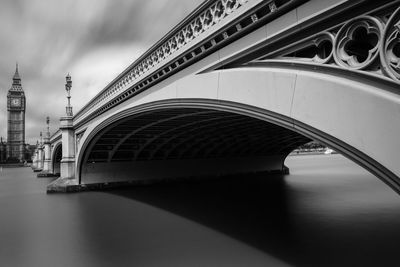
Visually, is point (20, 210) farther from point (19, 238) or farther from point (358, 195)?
point (358, 195)

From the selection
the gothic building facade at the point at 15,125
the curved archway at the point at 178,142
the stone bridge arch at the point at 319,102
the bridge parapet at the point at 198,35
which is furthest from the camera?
the gothic building facade at the point at 15,125

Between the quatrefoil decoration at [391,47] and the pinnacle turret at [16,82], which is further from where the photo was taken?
the pinnacle turret at [16,82]

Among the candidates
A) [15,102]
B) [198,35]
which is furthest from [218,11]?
[15,102]

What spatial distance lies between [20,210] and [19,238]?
6.57 metres

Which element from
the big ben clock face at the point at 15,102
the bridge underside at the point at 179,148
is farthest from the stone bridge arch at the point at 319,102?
the big ben clock face at the point at 15,102

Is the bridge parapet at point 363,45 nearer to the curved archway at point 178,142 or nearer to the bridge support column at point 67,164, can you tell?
the curved archway at point 178,142

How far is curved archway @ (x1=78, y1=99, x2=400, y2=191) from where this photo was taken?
14.5m

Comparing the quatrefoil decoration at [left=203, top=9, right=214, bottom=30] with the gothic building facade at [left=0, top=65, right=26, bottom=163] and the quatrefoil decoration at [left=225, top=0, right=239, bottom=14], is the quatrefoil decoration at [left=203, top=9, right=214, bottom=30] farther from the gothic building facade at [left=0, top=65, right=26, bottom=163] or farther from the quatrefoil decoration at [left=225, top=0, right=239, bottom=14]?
the gothic building facade at [left=0, top=65, right=26, bottom=163]

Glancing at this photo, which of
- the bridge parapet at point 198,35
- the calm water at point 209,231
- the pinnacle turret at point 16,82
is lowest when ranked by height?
the calm water at point 209,231

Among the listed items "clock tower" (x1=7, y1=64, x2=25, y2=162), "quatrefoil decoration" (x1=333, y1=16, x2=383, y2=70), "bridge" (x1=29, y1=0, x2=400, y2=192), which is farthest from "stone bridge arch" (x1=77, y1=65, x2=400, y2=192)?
"clock tower" (x1=7, y1=64, x2=25, y2=162)

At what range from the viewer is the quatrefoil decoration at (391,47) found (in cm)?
348

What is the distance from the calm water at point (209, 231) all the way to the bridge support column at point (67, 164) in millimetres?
4266

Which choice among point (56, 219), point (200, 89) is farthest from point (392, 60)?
point (56, 219)

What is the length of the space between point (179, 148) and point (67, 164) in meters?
7.62
